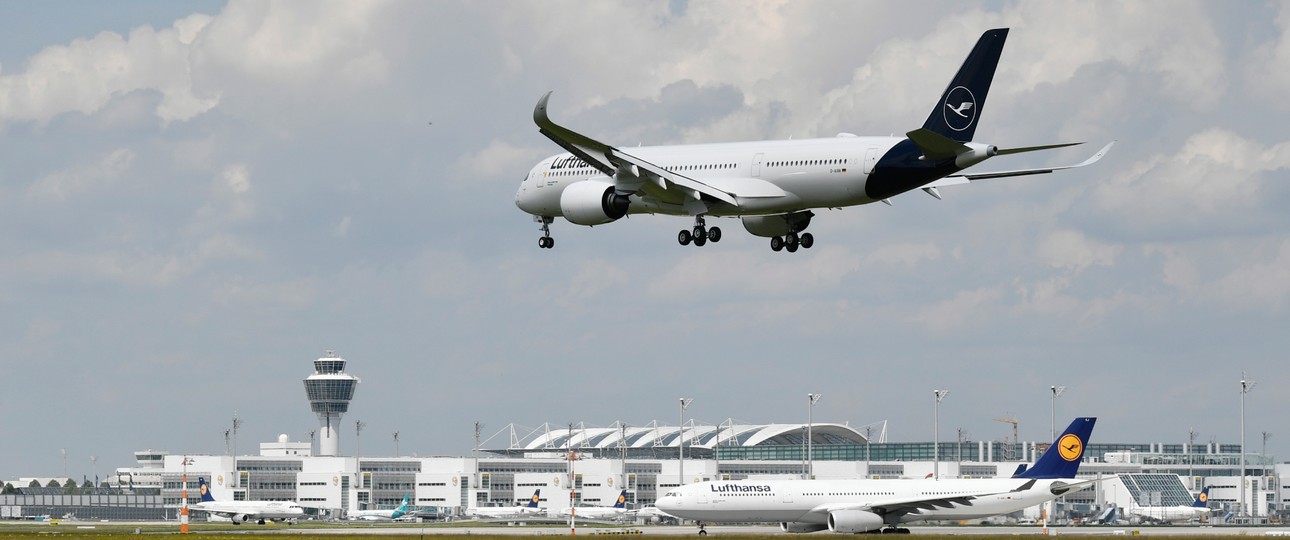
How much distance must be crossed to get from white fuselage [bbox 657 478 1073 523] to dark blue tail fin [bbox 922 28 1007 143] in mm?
38422

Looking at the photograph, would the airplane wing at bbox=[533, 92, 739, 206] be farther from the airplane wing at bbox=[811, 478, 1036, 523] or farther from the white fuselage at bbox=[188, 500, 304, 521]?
the white fuselage at bbox=[188, 500, 304, 521]

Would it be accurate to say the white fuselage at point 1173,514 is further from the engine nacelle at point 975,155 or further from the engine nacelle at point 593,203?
the engine nacelle at point 975,155

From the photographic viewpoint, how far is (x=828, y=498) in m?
98.1

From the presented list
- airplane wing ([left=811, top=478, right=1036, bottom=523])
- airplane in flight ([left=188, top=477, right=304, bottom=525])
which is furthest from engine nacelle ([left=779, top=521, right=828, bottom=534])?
airplane in flight ([left=188, top=477, right=304, bottom=525])

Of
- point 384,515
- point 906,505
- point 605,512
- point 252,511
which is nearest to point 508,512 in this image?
point 605,512

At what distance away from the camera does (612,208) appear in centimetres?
7025

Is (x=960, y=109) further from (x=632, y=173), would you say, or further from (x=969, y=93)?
(x=632, y=173)

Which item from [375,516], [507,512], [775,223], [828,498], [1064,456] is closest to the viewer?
[775,223]

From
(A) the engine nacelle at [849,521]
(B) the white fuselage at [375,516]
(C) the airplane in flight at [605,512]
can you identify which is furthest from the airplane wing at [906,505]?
(B) the white fuselage at [375,516]

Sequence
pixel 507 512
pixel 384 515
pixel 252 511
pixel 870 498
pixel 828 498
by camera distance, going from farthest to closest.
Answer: pixel 384 515, pixel 507 512, pixel 252 511, pixel 870 498, pixel 828 498

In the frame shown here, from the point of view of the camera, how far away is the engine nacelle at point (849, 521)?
95.2 metres

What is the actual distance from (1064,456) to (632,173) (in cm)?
4642

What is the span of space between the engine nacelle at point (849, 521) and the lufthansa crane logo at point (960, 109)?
37644 mm

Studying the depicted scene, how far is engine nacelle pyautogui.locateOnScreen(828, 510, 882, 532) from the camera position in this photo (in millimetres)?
95250
